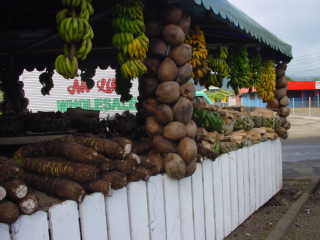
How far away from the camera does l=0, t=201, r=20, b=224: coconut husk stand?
1.96m

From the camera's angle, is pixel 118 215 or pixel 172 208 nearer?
pixel 118 215

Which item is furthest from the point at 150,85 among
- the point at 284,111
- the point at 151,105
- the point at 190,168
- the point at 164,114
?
the point at 284,111

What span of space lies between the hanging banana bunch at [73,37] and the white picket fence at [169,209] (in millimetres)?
940

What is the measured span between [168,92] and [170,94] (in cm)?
3

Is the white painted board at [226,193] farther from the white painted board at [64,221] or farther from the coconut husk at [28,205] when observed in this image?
the coconut husk at [28,205]

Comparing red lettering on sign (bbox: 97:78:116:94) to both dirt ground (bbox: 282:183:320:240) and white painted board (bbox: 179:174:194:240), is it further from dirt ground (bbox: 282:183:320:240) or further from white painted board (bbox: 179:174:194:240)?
white painted board (bbox: 179:174:194:240)

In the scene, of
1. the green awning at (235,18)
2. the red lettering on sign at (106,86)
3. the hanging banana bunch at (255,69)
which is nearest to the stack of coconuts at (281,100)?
the green awning at (235,18)

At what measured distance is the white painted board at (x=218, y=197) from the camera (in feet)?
14.8

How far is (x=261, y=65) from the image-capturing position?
23.7 ft

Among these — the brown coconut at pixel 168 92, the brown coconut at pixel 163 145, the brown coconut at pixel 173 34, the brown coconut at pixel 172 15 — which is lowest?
the brown coconut at pixel 163 145

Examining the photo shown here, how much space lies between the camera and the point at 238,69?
6090 millimetres

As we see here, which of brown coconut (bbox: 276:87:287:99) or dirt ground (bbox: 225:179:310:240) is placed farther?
brown coconut (bbox: 276:87:287:99)

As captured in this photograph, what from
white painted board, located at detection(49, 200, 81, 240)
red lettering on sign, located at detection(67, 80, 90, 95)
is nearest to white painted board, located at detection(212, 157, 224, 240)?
white painted board, located at detection(49, 200, 81, 240)

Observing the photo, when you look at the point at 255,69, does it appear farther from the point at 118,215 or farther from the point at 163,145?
the point at 118,215
